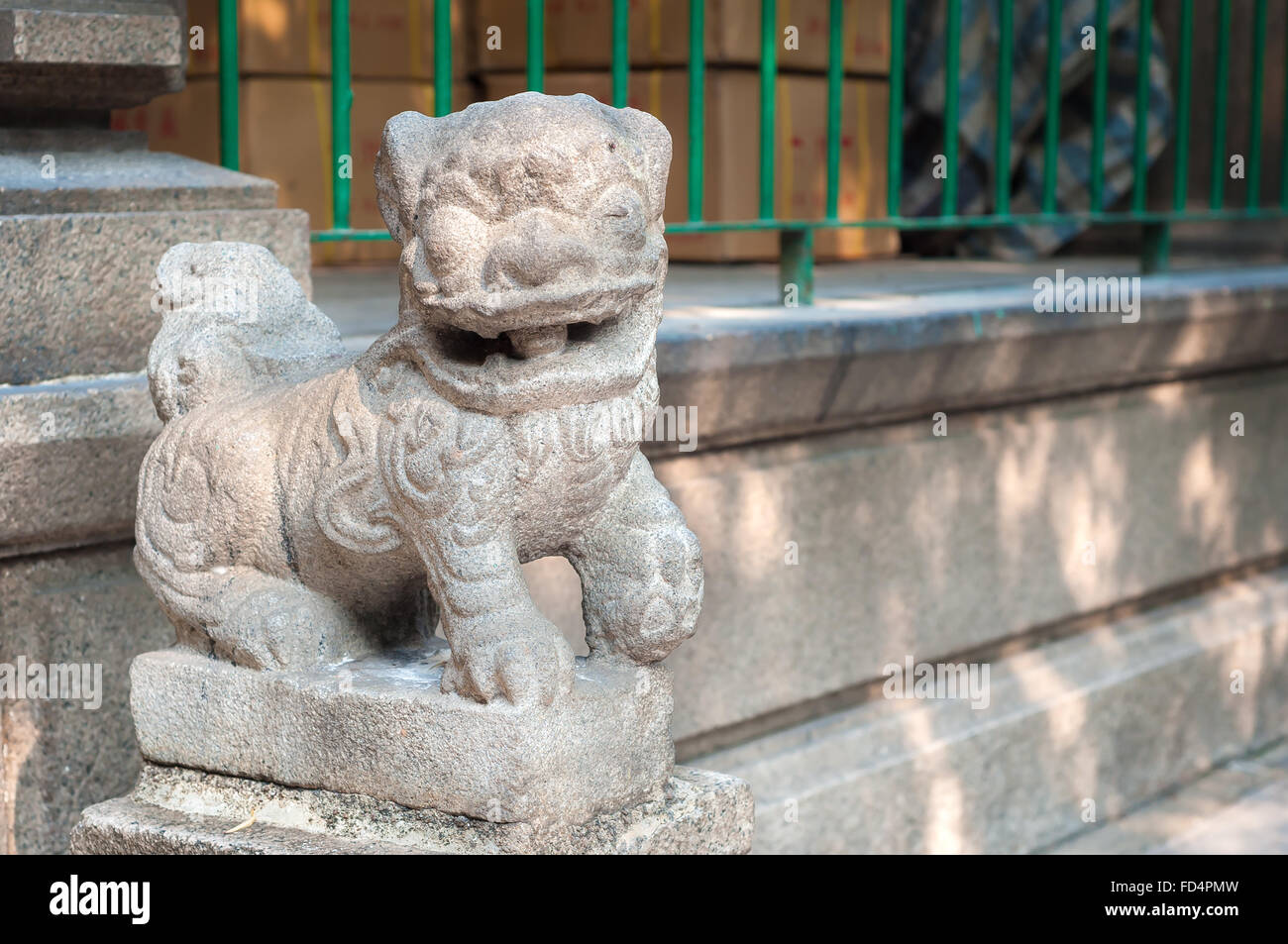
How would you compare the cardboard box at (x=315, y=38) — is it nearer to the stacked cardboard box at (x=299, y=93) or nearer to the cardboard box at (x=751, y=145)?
the stacked cardboard box at (x=299, y=93)

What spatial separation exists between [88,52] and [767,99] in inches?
58.6

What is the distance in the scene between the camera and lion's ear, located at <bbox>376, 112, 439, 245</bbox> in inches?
70.8

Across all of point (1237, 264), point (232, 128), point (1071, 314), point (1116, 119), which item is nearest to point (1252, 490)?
point (1237, 264)

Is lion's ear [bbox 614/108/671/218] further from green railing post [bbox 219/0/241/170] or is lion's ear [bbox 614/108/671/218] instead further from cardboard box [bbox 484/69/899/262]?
cardboard box [bbox 484/69/899/262]

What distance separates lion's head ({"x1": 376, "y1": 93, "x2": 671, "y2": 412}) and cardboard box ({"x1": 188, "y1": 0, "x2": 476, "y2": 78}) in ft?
10.5

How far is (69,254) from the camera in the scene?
2.46 m

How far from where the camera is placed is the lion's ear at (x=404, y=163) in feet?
5.90

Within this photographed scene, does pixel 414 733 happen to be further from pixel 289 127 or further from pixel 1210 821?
pixel 289 127

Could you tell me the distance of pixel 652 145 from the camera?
184 cm

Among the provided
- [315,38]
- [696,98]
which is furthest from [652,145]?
[315,38]

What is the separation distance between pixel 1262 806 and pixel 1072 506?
39.8 inches

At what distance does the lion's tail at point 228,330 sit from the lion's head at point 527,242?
1.18 feet

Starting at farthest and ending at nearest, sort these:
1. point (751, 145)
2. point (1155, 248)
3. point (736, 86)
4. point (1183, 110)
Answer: point (751, 145)
point (736, 86)
point (1155, 248)
point (1183, 110)

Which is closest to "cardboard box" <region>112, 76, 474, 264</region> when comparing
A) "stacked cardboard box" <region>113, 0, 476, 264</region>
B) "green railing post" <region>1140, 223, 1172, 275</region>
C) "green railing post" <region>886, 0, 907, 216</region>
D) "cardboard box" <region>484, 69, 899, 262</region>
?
"stacked cardboard box" <region>113, 0, 476, 264</region>
